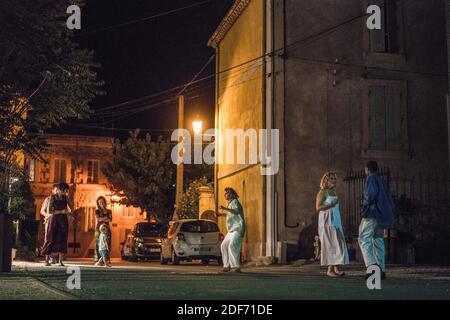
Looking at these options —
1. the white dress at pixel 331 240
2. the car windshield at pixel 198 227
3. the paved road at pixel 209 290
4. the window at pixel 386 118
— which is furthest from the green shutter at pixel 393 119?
the paved road at pixel 209 290

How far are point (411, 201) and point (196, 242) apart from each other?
654 centimetres

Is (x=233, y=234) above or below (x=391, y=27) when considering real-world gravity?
below

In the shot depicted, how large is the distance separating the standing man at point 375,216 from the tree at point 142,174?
34.7 m

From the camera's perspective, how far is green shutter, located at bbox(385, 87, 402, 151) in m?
22.1

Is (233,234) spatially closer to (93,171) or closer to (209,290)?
(209,290)

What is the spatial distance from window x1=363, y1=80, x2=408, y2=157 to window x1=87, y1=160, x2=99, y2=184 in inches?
1386

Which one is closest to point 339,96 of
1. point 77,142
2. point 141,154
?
point 141,154

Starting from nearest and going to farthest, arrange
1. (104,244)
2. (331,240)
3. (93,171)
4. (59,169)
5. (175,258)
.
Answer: (331,240) → (104,244) → (175,258) → (59,169) → (93,171)

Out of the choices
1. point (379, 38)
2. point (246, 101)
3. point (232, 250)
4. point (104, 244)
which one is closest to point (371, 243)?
point (232, 250)

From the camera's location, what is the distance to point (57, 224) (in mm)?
16109

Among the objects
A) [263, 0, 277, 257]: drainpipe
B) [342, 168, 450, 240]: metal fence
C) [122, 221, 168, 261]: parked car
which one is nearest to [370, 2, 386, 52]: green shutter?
[263, 0, 277, 257]: drainpipe

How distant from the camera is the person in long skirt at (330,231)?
12250 millimetres

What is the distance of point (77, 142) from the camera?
2112 inches
